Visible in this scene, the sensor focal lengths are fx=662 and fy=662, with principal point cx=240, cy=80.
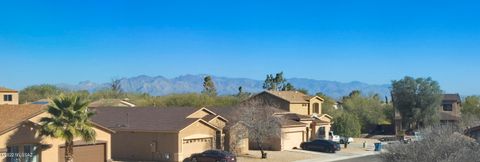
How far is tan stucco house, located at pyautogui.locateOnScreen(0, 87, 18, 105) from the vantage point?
79431 mm

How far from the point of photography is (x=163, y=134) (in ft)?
154

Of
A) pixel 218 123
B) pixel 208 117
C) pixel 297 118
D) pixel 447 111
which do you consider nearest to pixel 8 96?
pixel 297 118

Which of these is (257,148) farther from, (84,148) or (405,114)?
(405,114)

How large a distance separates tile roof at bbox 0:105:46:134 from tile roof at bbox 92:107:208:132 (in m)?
10.2

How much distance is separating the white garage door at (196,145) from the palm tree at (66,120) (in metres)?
11.4

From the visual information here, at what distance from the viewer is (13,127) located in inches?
1416

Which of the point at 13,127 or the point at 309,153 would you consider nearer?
the point at 13,127

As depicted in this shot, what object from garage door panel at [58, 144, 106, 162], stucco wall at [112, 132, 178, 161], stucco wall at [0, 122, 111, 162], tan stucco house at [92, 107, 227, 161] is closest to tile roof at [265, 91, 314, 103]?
tan stucco house at [92, 107, 227, 161]

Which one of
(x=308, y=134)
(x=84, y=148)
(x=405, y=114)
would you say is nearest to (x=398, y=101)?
(x=405, y=114)

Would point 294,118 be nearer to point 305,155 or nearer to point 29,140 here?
point 305,155

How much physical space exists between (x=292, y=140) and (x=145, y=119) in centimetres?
1627

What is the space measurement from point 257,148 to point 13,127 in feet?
86.3

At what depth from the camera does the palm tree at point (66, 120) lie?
36.3m

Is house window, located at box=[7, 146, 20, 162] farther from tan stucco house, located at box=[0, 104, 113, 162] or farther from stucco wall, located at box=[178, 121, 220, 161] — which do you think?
stucco wall, located at box=[178, 121, 220, 161]
